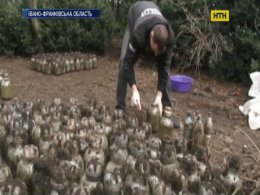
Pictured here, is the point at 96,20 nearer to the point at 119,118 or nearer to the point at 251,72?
the point at 251,72

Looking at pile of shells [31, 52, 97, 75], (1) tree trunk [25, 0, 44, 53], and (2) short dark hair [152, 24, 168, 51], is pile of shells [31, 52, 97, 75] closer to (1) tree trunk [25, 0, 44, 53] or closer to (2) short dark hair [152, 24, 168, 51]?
(1) tree trunk [25, 0, 44, 53]

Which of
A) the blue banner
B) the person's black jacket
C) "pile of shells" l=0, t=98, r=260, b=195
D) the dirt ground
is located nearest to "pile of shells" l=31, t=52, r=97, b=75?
the dirt ground

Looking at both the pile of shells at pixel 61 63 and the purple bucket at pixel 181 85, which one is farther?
the pile of shells at pixel 61 63

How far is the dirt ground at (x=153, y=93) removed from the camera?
416 centimetres

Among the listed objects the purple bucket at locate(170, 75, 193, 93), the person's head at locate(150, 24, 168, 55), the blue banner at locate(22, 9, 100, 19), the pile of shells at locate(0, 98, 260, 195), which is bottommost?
the pile of shells at locate(0, 98, 260, 195)

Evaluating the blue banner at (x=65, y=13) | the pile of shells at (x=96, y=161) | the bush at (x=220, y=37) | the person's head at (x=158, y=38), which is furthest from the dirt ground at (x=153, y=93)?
the person's head at (x=158, y=38)

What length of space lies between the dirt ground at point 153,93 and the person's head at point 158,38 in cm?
112

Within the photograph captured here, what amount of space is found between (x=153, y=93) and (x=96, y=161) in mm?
3142

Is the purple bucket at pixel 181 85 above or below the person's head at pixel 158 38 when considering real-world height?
below

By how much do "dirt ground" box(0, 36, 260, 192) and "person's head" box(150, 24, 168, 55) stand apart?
1124mm

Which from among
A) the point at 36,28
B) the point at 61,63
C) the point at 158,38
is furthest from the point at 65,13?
the point at 158,38

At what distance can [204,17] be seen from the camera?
243 inches

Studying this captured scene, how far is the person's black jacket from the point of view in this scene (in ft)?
11.4

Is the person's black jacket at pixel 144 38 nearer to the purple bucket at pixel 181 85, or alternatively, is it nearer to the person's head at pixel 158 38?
the person's head at pixel 158 38
